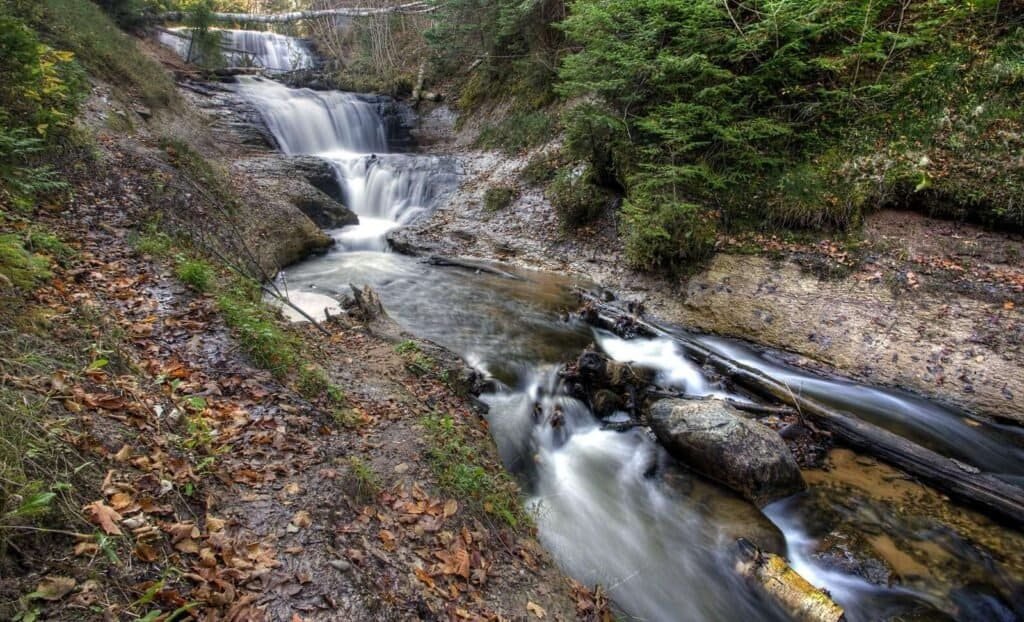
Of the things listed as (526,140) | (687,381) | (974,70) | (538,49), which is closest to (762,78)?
(974,70)

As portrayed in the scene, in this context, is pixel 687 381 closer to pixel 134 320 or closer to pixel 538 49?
pixel 134 320

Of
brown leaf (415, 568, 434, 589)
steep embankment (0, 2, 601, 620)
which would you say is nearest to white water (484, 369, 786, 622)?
steep embankment (0, 2, 601, 620)

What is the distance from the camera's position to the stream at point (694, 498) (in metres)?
4.38

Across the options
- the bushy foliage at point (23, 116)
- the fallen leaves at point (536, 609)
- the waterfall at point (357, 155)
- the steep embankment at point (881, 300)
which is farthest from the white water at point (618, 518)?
the waterfall at point (357, 155)

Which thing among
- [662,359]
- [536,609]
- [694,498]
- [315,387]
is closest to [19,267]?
[315,387]

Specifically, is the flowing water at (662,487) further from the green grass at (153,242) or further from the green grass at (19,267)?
the green grass at (19,267)

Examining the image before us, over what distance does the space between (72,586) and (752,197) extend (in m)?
10.4

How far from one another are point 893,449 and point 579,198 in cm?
771

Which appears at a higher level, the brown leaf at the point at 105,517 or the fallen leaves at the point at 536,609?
the brown leaf at the point at 105,517

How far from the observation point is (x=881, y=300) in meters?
7.65

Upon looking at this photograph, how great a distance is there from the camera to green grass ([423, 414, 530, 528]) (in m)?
4.01

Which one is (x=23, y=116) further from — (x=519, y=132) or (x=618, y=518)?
(x=519, y=132)

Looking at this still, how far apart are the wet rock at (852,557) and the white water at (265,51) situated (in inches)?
1082

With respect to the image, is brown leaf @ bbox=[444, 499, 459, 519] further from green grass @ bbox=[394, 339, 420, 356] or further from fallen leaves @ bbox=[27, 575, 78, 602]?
green grass @ bbox=[394, 339, 420, 356]
